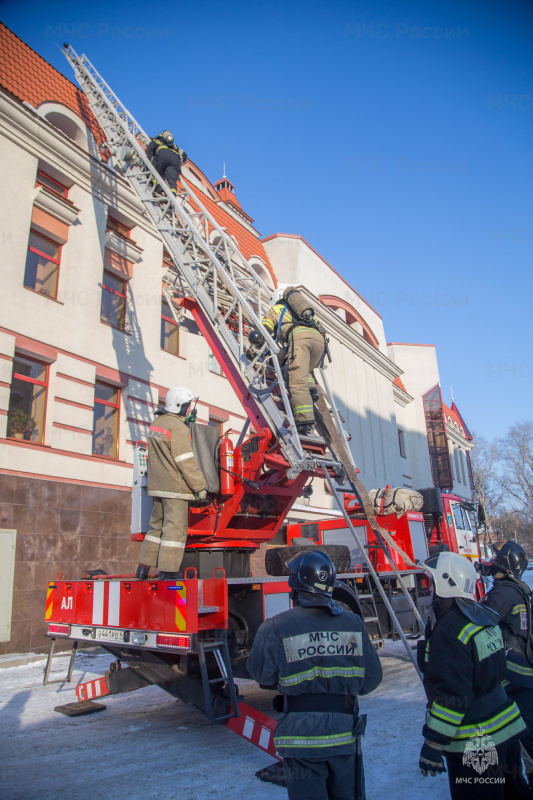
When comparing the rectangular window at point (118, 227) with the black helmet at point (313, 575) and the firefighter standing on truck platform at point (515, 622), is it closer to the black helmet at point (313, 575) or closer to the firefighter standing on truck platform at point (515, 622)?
the firefighter standing on truck platform at point (515, 622)

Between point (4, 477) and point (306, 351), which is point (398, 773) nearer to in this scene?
point (306, 351)

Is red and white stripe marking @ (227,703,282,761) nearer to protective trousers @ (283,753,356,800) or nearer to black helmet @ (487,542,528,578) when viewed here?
protective trousers @ (283,753,356,800)

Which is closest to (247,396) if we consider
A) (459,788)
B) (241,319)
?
(241,319)

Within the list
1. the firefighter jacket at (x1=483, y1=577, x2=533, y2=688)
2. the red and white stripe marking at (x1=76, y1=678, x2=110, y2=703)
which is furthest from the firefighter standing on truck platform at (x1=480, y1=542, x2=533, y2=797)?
the red and white stripe marking at (x1=76, y1=678, x2=110, y2=703)

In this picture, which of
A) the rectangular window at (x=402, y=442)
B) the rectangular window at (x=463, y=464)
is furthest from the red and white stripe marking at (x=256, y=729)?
the rectangular window at (x=463, y=464)

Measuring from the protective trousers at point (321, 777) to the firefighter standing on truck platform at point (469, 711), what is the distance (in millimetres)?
326

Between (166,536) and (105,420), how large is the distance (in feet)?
22.7

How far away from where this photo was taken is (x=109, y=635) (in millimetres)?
4508

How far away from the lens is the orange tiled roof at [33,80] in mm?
10695

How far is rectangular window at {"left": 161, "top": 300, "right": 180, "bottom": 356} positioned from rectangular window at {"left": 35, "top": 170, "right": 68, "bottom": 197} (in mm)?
3379

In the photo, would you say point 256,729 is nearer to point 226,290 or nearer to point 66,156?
point 226,290

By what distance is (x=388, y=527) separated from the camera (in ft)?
28.9

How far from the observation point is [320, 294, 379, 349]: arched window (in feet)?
71.2

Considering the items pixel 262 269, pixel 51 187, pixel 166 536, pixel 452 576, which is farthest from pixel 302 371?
pixel 262 269
